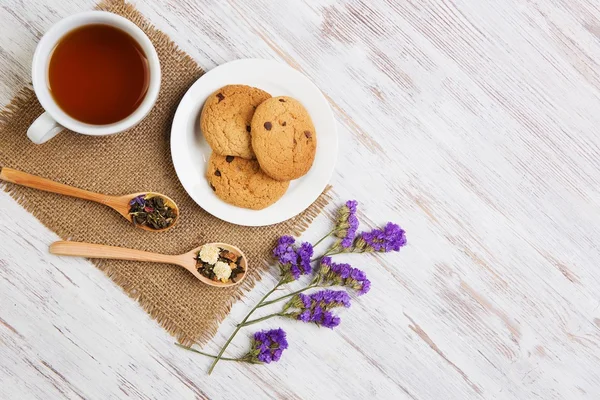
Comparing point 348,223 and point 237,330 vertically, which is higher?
point 348,223

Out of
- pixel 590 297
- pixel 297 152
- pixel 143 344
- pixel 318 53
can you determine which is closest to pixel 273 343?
pixel 143 344

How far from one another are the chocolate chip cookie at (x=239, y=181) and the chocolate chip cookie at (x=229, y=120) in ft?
0.07

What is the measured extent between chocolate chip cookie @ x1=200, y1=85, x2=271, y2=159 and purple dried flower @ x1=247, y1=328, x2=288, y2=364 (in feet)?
1.21

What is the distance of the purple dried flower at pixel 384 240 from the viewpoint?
1.18m

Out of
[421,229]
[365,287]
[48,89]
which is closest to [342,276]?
[365,287]

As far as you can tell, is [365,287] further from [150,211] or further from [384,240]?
[150,211]

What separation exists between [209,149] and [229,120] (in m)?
0.09

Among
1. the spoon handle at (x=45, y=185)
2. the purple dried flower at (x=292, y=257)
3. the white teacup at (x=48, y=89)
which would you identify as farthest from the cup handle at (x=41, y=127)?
the purple dried flower at (x=292, y=257)

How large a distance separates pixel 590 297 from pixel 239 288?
778mm

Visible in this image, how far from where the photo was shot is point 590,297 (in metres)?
1.27

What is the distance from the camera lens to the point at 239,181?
1.09 meters

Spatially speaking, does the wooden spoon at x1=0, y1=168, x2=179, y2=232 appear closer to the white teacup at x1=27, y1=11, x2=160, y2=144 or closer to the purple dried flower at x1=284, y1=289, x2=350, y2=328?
the white teacup at x1=27, y1=11, x2=160, y2=144

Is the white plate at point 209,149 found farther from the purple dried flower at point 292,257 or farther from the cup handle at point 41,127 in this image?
the cup handle at point 41,127

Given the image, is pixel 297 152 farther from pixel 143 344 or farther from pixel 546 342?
pixel 546 342
